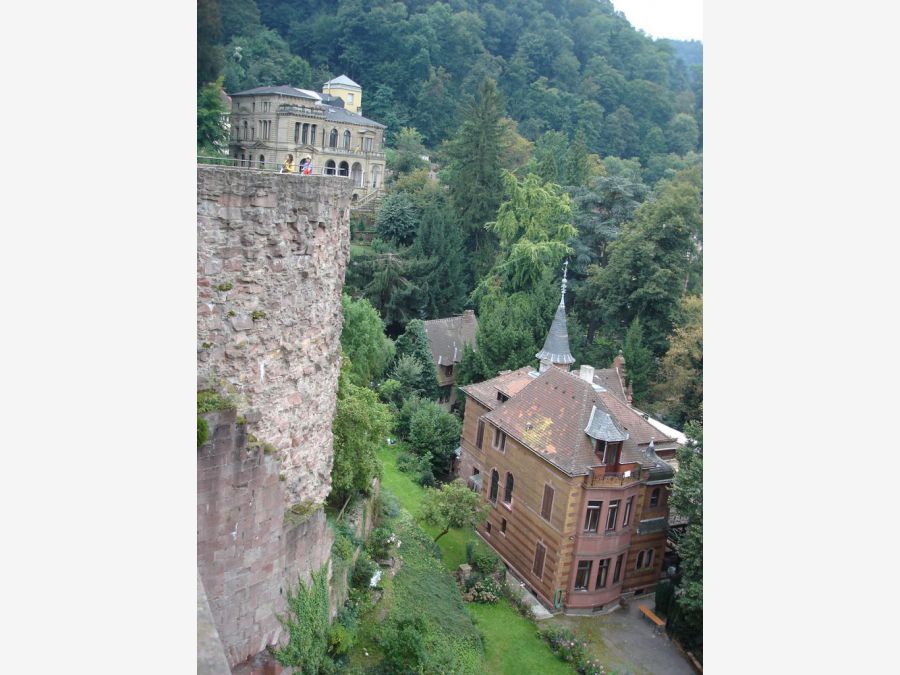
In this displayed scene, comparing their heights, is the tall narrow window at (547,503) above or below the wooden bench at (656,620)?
above

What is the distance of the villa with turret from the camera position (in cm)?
2311

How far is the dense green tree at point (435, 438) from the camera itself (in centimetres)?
3212

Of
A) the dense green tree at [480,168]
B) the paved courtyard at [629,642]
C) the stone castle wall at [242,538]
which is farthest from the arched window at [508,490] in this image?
the dense green tree at [480,168]

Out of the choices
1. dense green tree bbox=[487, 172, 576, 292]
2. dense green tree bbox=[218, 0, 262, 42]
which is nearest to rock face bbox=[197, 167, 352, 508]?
dense green tree bbox=[218, 0, 262, 42]

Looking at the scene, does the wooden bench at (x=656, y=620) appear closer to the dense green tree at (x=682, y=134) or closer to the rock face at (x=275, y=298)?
the rock face at (x=275, y=298)

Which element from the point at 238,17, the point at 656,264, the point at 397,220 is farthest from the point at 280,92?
the point at 397,220

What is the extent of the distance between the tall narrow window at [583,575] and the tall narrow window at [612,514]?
56.2 inches

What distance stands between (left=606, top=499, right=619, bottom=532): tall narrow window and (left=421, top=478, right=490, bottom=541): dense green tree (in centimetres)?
474

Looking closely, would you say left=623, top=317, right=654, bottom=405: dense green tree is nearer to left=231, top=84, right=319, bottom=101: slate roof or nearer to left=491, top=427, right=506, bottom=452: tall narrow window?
left=491, top=427, right=506, bottom=452: tall narrow window

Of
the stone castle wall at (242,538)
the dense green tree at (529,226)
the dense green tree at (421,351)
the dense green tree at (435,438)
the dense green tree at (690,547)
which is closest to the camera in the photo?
the stone castle wall at (242,538)

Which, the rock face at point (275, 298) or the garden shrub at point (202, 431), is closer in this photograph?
the garden shrub at point (202, 431)

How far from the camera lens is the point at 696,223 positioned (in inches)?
1516

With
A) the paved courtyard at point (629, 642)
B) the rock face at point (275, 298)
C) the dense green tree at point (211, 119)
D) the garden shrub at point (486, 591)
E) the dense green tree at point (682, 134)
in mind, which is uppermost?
the dense green tree at point (682, 134)
